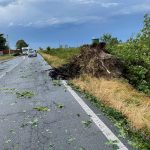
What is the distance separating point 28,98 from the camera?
14281 millimetres

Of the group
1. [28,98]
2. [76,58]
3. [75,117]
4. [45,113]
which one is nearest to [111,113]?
[75,117]

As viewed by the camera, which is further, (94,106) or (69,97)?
(69,97)

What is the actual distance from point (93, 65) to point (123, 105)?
747 centimetres

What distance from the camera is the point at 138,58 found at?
726 inches

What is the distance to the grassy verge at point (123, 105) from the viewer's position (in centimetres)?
810

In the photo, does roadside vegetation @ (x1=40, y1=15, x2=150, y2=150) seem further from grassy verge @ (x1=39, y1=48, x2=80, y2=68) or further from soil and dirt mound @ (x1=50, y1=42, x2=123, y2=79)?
grassy verge @ (x1=39, y1=48, x2=80, y2=68)

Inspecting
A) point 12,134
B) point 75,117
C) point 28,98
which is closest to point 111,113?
point 75,117

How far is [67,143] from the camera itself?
7.53 metres

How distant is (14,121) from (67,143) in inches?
108

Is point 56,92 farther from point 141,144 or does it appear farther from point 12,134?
point 141,144

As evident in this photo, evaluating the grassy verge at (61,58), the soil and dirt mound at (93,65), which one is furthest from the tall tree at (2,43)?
the soil and dirt mound at (93,65)

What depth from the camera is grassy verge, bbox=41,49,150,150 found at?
8.10 m

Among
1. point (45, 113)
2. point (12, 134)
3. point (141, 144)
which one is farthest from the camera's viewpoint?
point (45, 113)

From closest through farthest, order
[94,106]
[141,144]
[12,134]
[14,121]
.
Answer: [141,144]
[12,134]
[14,121]
[94,106]
